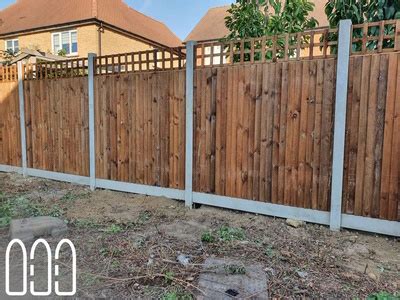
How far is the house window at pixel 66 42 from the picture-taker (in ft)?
53.9

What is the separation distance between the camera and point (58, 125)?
5.92 metres

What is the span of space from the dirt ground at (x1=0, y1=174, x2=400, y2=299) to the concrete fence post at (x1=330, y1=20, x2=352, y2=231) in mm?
283

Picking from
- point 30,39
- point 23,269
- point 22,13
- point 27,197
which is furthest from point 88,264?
point 22,13

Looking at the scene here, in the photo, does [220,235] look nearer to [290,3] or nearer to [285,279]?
[285,279]

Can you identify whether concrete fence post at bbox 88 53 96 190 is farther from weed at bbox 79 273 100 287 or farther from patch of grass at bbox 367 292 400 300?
patch of grass at bbox 367 292 400 300

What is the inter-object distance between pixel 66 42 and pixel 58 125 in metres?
12.7

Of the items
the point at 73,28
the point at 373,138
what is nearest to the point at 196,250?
the point at 373,138

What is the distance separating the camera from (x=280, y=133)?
382 centimetres

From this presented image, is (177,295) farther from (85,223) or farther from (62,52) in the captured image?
(62,52)

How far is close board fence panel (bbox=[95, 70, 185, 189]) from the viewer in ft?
15.1

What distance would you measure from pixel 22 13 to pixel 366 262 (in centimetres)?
2233

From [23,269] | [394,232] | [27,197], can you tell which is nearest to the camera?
[23,269]

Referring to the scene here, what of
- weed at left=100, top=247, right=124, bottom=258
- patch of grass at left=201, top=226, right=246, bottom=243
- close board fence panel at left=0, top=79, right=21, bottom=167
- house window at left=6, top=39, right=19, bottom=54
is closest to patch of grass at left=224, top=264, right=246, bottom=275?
patch of grass at left=201, top=226, right=246, bottom=243

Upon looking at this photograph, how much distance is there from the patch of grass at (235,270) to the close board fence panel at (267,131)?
1.37 metres
